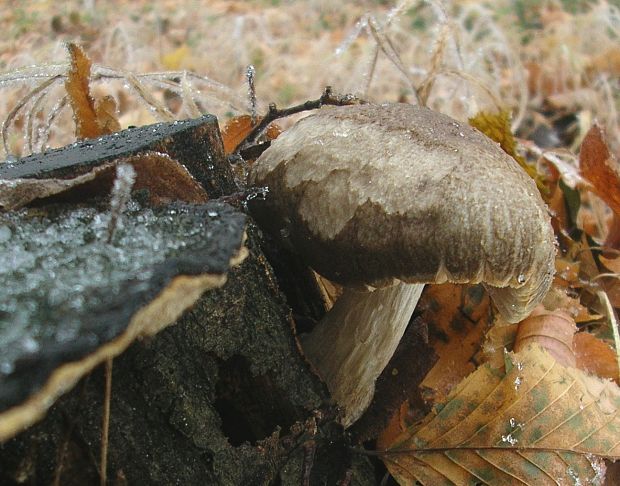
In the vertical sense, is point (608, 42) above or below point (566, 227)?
below

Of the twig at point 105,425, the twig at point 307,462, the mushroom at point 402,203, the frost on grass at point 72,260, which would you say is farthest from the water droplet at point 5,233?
the twig at point 307,462

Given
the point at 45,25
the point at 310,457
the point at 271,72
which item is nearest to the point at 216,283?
the point at 310,457

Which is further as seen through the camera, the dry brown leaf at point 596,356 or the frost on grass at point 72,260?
the dry brown leaf at point 596,356

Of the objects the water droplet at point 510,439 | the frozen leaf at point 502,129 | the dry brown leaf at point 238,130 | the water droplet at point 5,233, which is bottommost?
the water droplet at point 510,439

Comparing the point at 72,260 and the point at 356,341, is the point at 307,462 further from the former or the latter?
the point at 72,260

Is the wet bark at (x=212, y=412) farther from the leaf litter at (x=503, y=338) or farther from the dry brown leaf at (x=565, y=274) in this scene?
the dry brown leaf at (x=565, y=274)

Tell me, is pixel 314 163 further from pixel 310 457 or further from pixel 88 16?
pixel 88 16

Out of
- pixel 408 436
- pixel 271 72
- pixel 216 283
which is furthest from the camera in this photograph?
pixel 271 72

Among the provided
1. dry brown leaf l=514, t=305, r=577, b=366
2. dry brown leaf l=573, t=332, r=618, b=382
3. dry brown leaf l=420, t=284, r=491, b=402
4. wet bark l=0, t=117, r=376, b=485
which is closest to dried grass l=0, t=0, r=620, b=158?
dry brown leaf l=420, t=284, r=491, b=402
